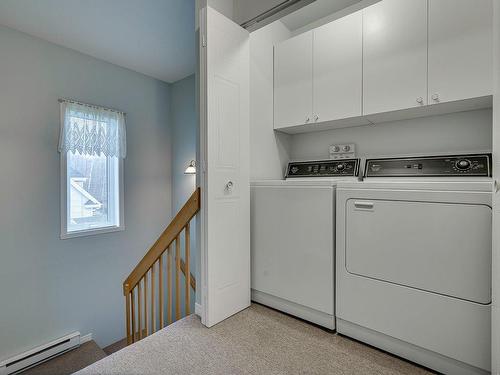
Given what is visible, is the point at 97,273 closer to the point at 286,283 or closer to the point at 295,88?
the point at 286,283

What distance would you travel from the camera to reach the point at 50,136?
9.39 feet

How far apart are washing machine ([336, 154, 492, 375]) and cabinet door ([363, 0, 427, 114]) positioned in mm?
567

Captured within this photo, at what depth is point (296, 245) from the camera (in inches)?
67.7

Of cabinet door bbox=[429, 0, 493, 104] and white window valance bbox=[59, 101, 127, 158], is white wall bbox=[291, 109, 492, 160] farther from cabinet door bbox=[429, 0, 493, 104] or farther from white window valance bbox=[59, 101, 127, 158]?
white window valance bbox=[59, 101, 127, 158]

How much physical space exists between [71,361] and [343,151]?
3.60 m

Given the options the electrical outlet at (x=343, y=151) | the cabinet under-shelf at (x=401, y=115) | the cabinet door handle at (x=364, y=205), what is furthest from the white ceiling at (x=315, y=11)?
the cabinet door handle at (x=364, y=205)

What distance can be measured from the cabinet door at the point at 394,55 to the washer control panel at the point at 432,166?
400 millimetres

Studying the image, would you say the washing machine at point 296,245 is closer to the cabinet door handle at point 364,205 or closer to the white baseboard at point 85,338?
the cabinet door handle at point 364,205

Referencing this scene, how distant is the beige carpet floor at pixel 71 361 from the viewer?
265 centimetres

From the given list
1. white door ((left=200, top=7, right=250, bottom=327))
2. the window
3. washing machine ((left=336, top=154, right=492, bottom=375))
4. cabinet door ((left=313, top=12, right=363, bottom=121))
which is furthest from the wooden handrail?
the window

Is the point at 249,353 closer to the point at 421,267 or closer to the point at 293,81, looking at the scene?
the point at 421,267

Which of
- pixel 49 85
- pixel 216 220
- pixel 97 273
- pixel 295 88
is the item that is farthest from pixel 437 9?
pixel 97 273

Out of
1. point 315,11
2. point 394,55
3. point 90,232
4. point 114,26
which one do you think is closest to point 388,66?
point 394,55

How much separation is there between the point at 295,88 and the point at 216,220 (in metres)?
1.31
